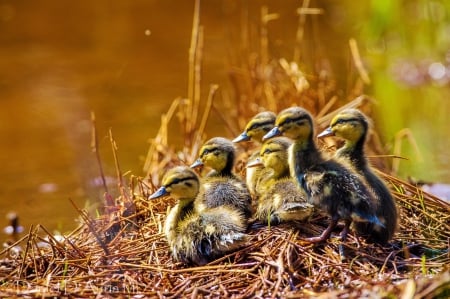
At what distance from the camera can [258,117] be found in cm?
652

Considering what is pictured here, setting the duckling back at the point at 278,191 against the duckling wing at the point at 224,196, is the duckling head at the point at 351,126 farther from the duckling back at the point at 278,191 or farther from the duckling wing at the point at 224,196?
the duckling wing at the point at 224,196

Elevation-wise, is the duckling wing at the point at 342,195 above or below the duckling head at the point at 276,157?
below

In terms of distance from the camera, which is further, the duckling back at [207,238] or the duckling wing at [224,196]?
the duckling wing at [224,196]

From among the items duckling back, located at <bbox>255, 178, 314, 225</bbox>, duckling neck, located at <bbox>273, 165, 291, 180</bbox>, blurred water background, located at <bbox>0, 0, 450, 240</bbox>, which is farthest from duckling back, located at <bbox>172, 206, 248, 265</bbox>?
blurred water background, located at <bbox>0, 0, 450, 240</bbox>

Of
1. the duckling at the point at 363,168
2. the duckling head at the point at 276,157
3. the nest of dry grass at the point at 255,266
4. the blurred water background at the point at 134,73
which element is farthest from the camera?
the blurred water background at the point at 134,73

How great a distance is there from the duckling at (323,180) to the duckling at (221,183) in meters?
0.39

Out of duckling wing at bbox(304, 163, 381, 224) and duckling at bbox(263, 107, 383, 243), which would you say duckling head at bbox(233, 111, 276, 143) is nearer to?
duckling at bbox(263, 107, 383, 243)

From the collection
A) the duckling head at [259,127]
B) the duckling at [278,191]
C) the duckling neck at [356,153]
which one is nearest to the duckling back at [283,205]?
the duckling at [278,191]

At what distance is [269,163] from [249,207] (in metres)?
0.30

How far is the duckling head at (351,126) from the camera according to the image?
5535 mm

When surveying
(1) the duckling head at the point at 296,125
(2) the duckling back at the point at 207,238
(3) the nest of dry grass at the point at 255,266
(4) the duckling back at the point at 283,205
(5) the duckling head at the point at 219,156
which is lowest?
(3) the nest of dry grass at the point at 255,266

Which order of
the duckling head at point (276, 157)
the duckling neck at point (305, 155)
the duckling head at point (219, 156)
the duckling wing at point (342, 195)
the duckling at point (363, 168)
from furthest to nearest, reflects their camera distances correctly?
the duckling head at point (219, 156), the duckling head at point (276, 157), the duckling neck at point (305, 155), the duckling at point (363, 168), the duckling wing at point (342, 195)

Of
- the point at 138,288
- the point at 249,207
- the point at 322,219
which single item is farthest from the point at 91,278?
the point at 322,219

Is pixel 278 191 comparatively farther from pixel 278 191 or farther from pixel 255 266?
pixel 255 266
